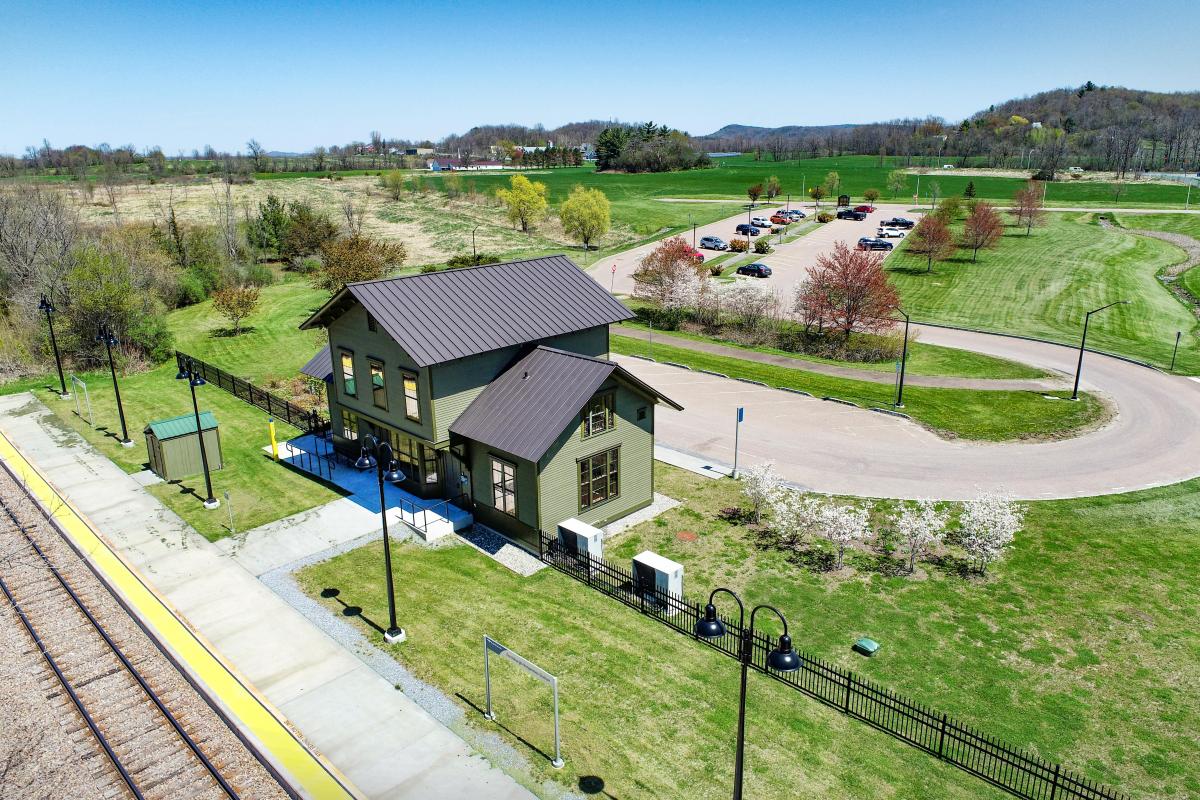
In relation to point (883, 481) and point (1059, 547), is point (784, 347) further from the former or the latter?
point (1059, 547)

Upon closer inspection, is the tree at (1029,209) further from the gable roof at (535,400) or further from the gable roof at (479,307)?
the gable roof at (535,400)

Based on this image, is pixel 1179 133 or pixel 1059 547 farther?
pixel 1179 133

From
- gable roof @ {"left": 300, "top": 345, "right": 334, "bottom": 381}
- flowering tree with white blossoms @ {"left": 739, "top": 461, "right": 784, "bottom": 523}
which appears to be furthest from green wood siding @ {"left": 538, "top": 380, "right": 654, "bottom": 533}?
gable roof @ {"left": 300, "top": 345, "right": 334, "bottom": 381}

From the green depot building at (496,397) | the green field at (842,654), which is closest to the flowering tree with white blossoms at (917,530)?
the green field at (842,654)

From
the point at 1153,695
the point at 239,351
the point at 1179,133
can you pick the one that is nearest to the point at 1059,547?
the point at 1153,695

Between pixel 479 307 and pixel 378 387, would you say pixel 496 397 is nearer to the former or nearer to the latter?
pixel 479 307

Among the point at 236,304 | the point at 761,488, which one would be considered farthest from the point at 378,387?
the point at 236,304
